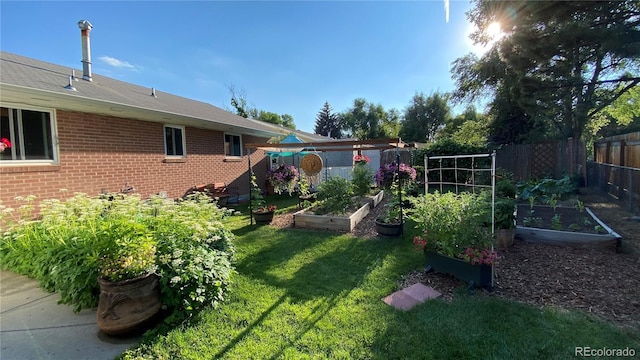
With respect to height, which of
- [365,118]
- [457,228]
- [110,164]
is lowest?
[457,228]

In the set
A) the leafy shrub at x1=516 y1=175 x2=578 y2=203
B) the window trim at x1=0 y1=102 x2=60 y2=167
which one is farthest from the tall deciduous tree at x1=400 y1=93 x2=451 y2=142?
the window trim at x1=0 y1=102 x2=60 y2=167

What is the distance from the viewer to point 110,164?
6.36 m

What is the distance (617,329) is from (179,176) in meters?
8.90

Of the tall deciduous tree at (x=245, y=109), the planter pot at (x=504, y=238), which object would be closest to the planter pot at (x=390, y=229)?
the planter pot at (x=504, y=238)

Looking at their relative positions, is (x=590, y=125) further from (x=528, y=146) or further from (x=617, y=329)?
(x=617, y=329)

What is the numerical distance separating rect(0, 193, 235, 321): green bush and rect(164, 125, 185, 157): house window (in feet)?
14.6

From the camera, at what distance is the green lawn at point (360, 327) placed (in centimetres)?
222

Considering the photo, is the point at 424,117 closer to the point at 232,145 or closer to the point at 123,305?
the point at 232,145

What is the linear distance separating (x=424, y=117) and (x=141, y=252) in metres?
34.5

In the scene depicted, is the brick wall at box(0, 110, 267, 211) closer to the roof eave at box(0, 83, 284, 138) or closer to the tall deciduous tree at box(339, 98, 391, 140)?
the roof eave at box(0, 83, 284, 138)

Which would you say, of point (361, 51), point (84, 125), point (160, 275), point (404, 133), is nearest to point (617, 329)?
point (160, 275)

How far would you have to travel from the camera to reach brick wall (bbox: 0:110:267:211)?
5.09m

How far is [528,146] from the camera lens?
1110cm

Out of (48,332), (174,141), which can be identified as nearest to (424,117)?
(174,141)
